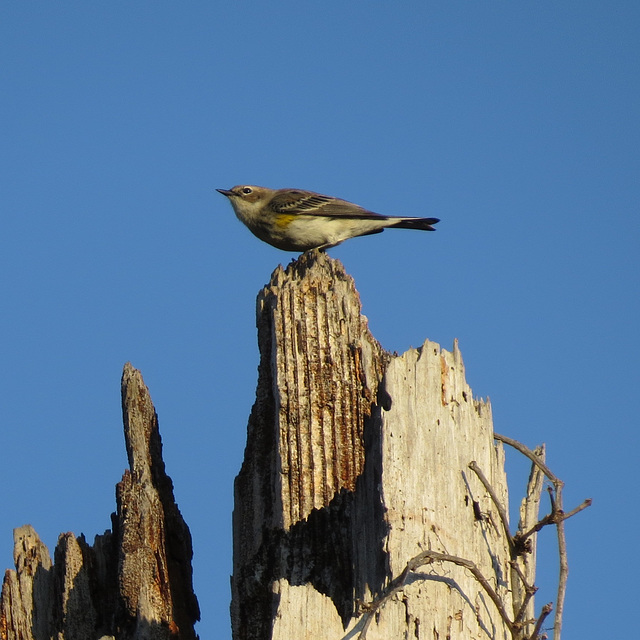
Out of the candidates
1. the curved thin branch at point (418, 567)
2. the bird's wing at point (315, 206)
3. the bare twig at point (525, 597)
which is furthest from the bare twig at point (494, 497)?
the bird's wing at point (315, 206)

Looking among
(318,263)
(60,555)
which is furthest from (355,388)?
(60,555)

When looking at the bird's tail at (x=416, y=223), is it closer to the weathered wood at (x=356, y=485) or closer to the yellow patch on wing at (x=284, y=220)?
the yellow patch on wing at (x=284, y=220)

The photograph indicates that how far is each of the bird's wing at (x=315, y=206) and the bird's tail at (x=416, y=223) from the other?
374 mm

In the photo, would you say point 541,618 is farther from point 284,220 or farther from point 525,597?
point 284,220

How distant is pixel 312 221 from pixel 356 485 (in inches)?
232

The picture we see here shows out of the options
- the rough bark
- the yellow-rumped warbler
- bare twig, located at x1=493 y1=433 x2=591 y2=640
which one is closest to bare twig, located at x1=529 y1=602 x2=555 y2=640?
bare twig, located at x1=493 y1=433 x2=591 y2=640

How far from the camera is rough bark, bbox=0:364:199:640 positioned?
Answer: 4848 millimetres

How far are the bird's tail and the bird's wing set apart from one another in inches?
14.7

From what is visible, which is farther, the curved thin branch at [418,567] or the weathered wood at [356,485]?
the weathered wood at [356,485]

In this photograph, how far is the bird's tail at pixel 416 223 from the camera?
10.7m

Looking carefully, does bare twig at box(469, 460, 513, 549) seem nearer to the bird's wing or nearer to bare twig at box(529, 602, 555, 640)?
bare twig at box(529, 602, 555, 640)

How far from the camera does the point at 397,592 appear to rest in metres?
4.09

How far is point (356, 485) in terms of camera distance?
464 centimetres

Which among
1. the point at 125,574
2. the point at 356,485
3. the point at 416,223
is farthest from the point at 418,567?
the point at 416,223
